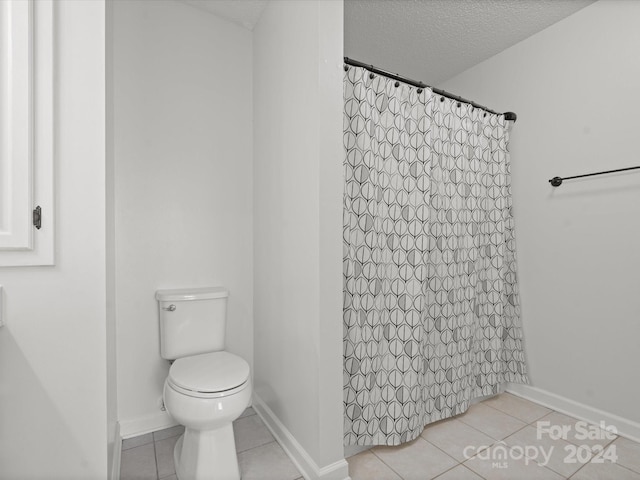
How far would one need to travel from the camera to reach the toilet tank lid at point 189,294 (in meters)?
1.76

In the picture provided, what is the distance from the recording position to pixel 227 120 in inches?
81.4

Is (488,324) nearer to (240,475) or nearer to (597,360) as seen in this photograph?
(597,360)

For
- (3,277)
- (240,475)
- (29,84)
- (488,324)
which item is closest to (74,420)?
(3,277)

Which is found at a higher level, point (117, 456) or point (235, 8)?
point (235, 8)

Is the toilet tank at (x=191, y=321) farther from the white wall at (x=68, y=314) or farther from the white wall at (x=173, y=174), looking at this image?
the white wall at (x=68, y=314)

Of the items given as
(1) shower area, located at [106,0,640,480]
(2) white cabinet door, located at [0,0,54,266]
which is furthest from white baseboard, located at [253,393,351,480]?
(2) white cabinet door, located at [0,0,54,266]

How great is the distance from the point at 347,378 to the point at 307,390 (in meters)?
0.21

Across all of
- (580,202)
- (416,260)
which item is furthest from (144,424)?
(580,202)

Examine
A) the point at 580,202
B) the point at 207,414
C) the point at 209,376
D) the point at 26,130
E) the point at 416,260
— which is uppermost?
the point at 26,130

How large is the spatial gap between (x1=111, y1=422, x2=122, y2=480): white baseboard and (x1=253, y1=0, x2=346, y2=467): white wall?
0.76 meters

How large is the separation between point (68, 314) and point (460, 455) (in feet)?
5.98

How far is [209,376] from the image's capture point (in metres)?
1.44

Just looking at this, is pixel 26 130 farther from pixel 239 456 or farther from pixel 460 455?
pixel 460 455

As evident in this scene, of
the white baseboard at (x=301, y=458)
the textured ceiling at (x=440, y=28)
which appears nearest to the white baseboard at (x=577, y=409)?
the white baseboard at (x=301, y=458)
